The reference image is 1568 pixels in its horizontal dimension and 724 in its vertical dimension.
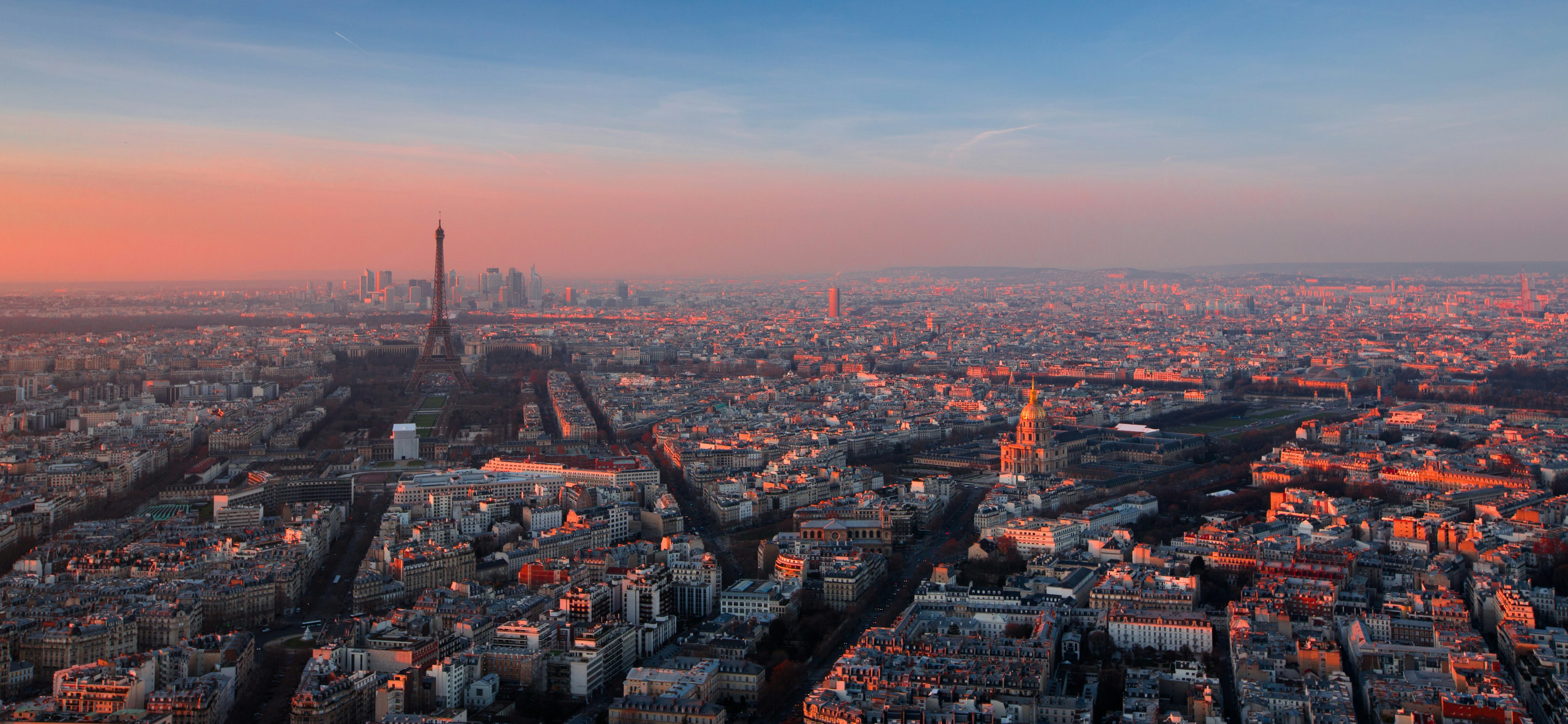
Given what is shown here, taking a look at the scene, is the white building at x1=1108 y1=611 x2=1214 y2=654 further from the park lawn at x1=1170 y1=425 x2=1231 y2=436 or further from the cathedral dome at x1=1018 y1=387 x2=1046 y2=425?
the park lawn at x1=1170 y1=425 x2=1231 y2=436

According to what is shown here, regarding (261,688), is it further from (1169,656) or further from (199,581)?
(1169,656)

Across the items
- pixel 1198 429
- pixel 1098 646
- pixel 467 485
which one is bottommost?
pixel 1098 646

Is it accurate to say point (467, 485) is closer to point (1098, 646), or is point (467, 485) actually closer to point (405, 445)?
point (405, 445)

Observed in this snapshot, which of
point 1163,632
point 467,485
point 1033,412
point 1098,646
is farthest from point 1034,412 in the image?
point 1098,646

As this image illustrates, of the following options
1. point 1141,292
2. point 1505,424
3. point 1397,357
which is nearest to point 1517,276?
point 1141,292

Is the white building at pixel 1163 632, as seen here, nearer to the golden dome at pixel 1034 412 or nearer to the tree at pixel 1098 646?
the tree at pixel 1098 646

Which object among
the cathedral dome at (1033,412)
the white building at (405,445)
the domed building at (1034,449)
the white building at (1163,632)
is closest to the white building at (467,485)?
the white building at (405,445)

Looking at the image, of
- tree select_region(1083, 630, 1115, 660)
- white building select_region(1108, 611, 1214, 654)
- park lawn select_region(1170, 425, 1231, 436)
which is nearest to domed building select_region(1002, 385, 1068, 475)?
park lawn select_region(1170, 425, 1231, 436)
